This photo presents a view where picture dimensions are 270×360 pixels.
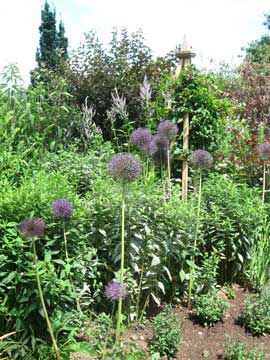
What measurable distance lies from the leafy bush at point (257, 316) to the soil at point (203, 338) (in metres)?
0.06

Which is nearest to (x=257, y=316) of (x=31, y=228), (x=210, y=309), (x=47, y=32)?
(x=210, y=309)

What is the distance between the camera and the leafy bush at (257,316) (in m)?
4.11

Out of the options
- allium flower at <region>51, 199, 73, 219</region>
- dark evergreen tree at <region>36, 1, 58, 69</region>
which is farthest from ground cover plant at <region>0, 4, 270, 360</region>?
dark evergreen tree at <region>36, 1, 58, 69</region>

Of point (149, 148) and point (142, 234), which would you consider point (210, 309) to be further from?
point (149, 148)

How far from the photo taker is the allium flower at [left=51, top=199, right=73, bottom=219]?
3127mm

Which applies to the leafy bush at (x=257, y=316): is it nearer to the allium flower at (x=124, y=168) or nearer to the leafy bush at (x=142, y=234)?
the leafy bush at (x=142, y=234)

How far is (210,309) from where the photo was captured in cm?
414

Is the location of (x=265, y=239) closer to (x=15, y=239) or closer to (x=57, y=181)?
(x=57, y=181)

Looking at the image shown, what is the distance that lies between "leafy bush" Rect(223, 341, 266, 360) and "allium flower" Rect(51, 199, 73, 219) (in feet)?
5.29

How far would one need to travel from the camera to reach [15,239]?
10.6 feet

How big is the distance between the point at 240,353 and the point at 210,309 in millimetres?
616

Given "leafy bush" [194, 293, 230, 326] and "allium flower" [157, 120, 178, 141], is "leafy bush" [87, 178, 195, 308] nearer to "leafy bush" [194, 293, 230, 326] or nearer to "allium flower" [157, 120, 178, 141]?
"leafy bush" [194, 293, 230, 326]

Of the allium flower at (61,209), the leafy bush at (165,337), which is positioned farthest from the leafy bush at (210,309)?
the allium flower at (61,209)

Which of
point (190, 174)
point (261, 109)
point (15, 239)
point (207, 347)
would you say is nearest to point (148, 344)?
point (207, 347)
